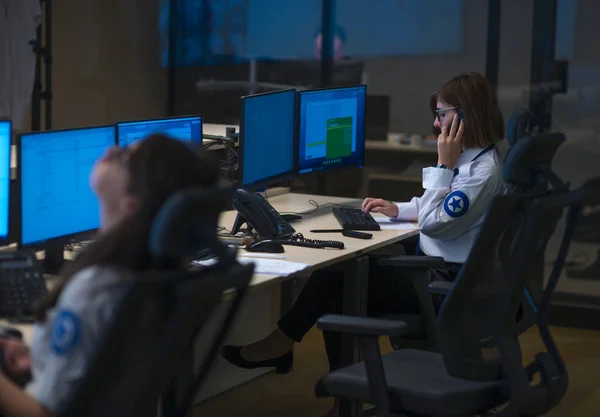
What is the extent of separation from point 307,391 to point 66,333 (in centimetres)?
249

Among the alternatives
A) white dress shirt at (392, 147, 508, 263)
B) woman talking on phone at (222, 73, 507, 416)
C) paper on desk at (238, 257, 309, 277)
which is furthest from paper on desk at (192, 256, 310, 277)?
white dress shirt at (392, 147, 508, 263)

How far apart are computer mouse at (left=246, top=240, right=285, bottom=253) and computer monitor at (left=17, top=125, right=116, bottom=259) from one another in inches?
21.1

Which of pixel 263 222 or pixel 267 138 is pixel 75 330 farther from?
pixel 267 138

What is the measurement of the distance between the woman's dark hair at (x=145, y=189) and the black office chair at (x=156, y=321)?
2.4 inches

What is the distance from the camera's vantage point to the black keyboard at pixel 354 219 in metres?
3.75

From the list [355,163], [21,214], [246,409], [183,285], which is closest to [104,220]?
[183,285]

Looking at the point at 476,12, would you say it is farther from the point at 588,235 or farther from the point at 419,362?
the point at 419,362

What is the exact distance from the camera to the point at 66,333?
5.96 feet

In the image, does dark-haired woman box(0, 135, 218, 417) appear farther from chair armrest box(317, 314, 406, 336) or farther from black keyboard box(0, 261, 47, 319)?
chair armrest box(317, 314, 406, 336)

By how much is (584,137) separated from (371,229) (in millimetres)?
1980

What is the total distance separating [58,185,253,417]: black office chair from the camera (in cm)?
177

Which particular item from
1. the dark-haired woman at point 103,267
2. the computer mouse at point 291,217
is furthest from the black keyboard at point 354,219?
the dark-haired woman at point 103,267

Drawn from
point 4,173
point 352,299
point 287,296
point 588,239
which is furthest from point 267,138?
point 588,239

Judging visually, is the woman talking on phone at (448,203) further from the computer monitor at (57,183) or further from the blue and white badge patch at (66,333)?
the blue and white badge patch at (66,333)
